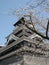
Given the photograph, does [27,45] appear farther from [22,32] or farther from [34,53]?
[22,32]

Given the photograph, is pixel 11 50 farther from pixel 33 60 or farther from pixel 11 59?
pixel 33 60

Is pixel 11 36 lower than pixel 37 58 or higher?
higher

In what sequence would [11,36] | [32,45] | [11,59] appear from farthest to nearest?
[11,36] → [11,59] → [32,45]

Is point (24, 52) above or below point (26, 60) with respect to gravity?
above

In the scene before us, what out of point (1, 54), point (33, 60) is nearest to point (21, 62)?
point (33, 60)

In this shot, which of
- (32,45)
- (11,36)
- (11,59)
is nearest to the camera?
(32,45)

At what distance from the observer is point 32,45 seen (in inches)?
814

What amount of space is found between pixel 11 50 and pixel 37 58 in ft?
9.36

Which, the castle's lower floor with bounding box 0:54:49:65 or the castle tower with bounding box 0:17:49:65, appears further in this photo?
the castle's lower floor with bounding box 0:54:49:65

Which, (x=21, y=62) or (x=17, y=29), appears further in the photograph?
(x=17, y=29)

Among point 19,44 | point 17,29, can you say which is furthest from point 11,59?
point 17,29

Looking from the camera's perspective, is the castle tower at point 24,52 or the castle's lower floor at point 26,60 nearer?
the castle tower at point 24,52

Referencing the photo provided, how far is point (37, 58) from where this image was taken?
21875mm

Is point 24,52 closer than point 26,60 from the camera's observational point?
Yes
